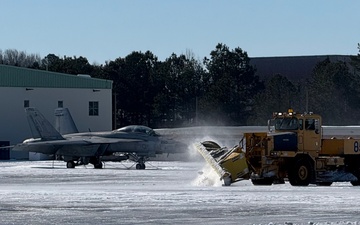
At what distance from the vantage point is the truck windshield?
27531mm

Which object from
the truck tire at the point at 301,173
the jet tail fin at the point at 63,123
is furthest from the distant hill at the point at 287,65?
the truck tire at the point at 301,173

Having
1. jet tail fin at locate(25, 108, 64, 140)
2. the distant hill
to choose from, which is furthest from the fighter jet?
the distant hill

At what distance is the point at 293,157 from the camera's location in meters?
27.3

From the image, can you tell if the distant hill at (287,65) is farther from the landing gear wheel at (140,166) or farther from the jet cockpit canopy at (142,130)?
the landing gear wheel at (140,166)

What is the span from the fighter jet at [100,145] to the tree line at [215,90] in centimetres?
2771

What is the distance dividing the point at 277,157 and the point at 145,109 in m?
66.7

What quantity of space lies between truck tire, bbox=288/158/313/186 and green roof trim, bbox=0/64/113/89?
141 feet

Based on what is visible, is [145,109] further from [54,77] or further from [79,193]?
[79,193]

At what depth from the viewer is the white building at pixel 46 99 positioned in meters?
67.1

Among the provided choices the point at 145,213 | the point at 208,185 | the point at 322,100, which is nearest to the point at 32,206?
the point at 145,213

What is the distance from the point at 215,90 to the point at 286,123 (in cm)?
5839

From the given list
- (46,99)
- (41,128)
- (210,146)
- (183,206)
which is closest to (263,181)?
(210,146)

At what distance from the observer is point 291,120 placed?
90.4ft

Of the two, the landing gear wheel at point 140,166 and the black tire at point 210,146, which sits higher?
the black tire at point 210,146
